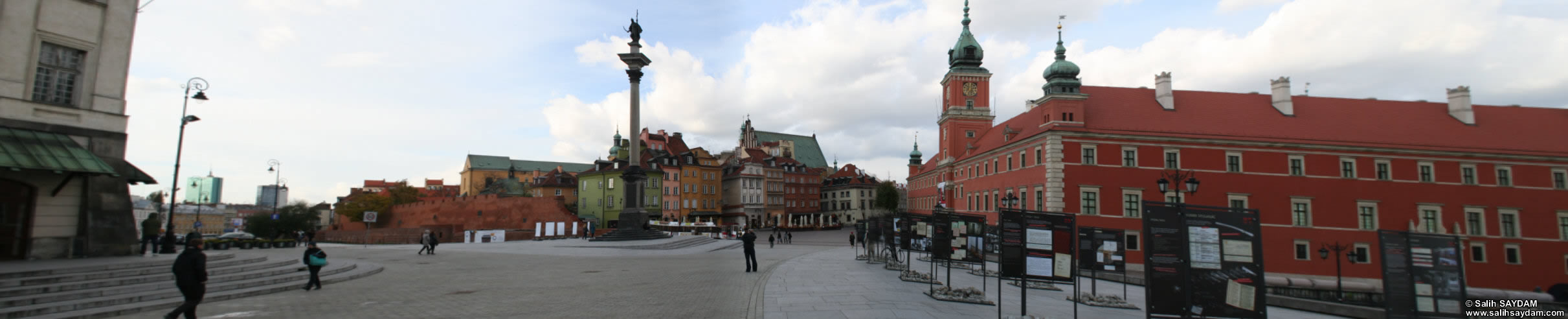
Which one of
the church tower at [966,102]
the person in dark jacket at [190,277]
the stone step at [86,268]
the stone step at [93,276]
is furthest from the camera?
the church tower at [966,102]

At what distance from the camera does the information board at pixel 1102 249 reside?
15.3m

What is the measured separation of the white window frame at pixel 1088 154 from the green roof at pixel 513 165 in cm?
10707

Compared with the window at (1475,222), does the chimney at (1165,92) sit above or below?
above

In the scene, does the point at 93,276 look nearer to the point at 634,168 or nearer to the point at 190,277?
the point at 190,277

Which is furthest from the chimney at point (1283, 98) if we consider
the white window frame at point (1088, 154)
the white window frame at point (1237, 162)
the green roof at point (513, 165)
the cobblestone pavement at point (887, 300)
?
the green roof at point (513, 165)

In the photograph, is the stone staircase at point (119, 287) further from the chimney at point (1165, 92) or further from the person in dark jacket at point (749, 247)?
the chimney at point (1165, 92)

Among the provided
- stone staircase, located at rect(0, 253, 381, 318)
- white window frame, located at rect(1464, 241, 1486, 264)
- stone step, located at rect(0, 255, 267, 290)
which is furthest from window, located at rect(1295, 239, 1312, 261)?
stone step, located at rect(0, 255, 267, 290)

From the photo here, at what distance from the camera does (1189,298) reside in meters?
7.57

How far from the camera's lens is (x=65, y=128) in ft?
46.5

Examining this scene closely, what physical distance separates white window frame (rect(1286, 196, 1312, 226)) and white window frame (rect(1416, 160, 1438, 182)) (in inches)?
275

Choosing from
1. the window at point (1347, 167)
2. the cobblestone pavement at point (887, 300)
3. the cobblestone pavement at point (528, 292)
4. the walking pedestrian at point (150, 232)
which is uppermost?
the window at point (1347, 167)

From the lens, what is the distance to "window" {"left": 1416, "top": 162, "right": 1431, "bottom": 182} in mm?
39062

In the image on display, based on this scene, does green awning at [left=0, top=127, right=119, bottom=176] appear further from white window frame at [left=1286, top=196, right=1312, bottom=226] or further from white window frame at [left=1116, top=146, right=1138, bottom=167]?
white window frame at [left=1286, top=196, right=1312, bottom=226]

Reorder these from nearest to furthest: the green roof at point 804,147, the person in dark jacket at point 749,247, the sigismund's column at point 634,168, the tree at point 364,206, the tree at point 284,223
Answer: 1. the person in dark jacket at point 749,247
2. the sigismund's column at point 634,168
3. the tree at point 364,206
4. the tree at point 284,223
5. the green roof at point 804,147
